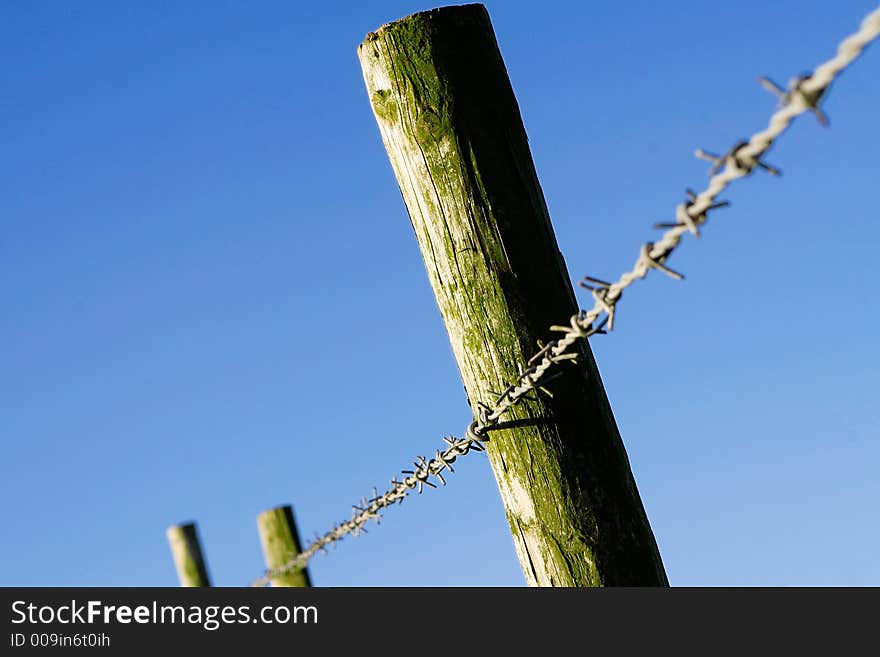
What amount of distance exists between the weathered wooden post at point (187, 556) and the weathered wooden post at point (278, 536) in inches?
36.7

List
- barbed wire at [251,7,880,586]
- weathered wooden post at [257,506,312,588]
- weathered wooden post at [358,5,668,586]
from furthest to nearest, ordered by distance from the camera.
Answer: weathered wooden post at [257,506,312,588] → weathered wooden post at [358,5,668,586] → barbed wire at [251,7,880,586]

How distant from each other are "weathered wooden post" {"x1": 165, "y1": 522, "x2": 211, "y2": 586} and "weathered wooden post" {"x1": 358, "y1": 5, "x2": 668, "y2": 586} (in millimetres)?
4522

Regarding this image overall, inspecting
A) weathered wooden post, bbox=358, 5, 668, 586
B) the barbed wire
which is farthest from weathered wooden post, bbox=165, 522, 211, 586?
weathered wooden post, bbox=358, 5, 668, 586

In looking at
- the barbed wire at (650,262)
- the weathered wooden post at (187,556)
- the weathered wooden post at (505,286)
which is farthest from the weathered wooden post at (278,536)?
the weathered wooden post at (505,286)

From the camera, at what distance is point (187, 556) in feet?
21.7

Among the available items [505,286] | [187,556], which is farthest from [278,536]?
[505,286]

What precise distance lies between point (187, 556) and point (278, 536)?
3.57 feet

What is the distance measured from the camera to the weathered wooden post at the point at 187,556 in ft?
21.5

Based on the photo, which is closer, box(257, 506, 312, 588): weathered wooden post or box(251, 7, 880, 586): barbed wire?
box(251, 7, 880, 586): barbed wire

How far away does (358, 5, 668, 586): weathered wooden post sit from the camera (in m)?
2.51

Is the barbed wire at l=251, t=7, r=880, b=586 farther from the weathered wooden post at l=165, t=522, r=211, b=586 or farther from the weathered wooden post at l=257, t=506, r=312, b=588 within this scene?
the weathered wooden post at l=165, t=522, r=211, b=586

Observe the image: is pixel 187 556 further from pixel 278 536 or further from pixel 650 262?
pixel 650 262

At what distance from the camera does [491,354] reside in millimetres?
2523
